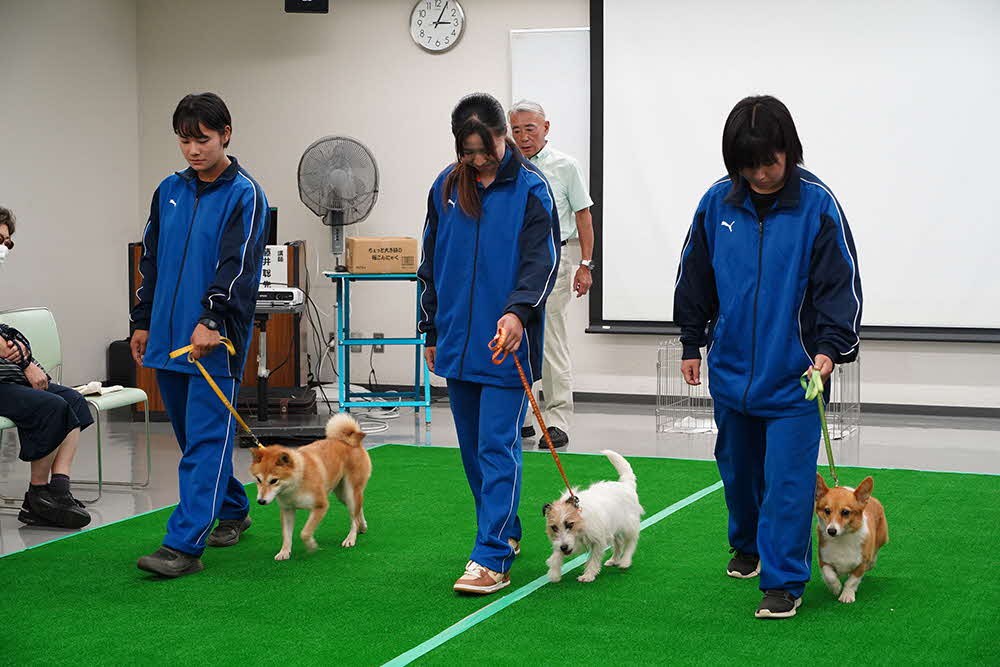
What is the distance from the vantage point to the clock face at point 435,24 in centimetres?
808

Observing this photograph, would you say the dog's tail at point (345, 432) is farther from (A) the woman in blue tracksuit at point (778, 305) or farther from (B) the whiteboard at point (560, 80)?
(B) the whiteboard at point (560, 80)

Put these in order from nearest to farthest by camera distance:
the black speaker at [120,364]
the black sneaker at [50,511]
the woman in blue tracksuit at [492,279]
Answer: the woman in blue tracksuit at [492,279]
the black sneaker at [50,511]
the black speaker at [120,364]

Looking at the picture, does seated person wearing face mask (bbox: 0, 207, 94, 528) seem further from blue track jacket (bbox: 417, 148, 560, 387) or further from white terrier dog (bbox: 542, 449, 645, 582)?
white terrier dog (bbox: 542, 449, 645, 582)

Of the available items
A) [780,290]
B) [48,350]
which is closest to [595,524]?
[780,290]

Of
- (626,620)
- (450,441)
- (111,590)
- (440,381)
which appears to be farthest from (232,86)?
(626,620)

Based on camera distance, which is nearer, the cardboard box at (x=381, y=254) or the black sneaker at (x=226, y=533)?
the black sneaker at (x=226, y=533)

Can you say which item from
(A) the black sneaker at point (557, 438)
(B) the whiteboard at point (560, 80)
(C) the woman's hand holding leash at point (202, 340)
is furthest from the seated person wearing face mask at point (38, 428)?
(B) the whiteboard at point (560, 80)

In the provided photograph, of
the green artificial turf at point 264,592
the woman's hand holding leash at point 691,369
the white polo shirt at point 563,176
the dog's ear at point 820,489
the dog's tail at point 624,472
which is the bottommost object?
the green artificial turf at point 264,592

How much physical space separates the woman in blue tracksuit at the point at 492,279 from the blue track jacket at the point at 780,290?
1.75 ft

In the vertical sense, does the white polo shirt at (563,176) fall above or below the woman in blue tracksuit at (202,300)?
above

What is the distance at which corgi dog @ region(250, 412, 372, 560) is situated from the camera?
3629 millimetres

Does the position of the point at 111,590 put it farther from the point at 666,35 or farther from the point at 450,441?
the point at 666,35

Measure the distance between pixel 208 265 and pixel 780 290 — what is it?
1777 millimetres

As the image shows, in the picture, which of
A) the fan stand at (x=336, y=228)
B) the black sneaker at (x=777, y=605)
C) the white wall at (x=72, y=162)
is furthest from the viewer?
the fan stand at (x=336, y=228)
